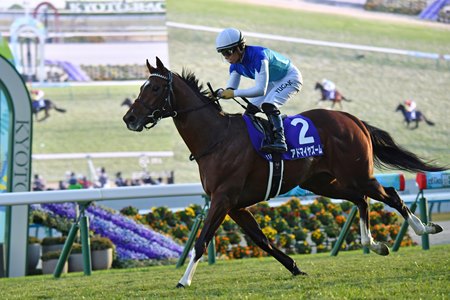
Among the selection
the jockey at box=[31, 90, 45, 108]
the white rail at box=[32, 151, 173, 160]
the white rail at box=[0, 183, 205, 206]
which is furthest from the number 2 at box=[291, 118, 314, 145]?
the white rail at box=[32, 151, 173, 160]

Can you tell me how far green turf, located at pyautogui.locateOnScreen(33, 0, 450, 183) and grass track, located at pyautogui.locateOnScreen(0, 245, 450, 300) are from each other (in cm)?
1948

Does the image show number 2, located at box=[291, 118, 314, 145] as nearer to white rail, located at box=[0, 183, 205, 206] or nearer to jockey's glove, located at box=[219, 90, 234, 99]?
jockey's glove, located at box=[219, 90, 234, 99]

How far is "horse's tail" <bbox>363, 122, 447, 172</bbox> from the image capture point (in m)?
7.73

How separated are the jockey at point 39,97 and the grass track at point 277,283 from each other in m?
21.5

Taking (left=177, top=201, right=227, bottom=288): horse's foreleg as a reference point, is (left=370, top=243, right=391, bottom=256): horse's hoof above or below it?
below

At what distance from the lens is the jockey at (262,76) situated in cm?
669

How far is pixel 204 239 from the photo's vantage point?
Answer: 20.9 feet

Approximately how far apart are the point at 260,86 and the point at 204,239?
3.77 feet

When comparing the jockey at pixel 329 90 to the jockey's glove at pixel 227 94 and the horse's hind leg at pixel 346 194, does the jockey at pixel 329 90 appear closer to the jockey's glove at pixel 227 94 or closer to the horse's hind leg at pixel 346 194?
the horse's hind leg at pixel 346 194

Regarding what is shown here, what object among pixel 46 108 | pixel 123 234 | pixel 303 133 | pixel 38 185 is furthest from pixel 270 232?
pixel 46 108

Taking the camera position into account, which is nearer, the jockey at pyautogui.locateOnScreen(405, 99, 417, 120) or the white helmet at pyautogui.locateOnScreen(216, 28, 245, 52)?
the white helmet at pyautogui.locateOnScreen(216, 28, 245, 52)

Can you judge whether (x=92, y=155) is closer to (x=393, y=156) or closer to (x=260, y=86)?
(x=393, y=156)

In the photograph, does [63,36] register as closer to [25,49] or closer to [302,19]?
[25,49]

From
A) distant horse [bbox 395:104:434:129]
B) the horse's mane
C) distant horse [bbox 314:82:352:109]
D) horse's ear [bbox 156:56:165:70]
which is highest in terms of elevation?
horse's ear [bbox 156:56:165:70]
